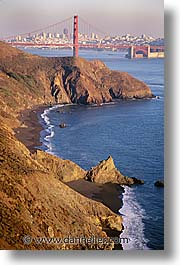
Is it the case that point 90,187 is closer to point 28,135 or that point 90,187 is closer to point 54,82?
point 28,135

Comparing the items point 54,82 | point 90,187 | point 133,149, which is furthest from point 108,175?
point 54,82

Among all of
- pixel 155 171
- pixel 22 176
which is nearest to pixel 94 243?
pixel 22 176

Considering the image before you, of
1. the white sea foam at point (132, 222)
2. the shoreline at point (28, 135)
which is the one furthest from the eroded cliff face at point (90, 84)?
the white sea foam at point (132, 222)

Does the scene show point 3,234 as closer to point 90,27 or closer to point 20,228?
point 20,228

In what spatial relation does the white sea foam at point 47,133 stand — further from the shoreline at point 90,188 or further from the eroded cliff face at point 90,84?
the eroded cliff face at point 90,84

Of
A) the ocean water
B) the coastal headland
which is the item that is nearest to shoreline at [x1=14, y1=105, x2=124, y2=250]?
the coastal headland

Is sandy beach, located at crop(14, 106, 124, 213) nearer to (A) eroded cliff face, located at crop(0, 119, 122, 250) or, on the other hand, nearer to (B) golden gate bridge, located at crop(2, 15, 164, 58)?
(A) eroded cliff face, located at crop(0, 119, 122, 250)

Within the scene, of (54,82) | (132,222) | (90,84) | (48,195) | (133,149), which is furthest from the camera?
(90,84)
